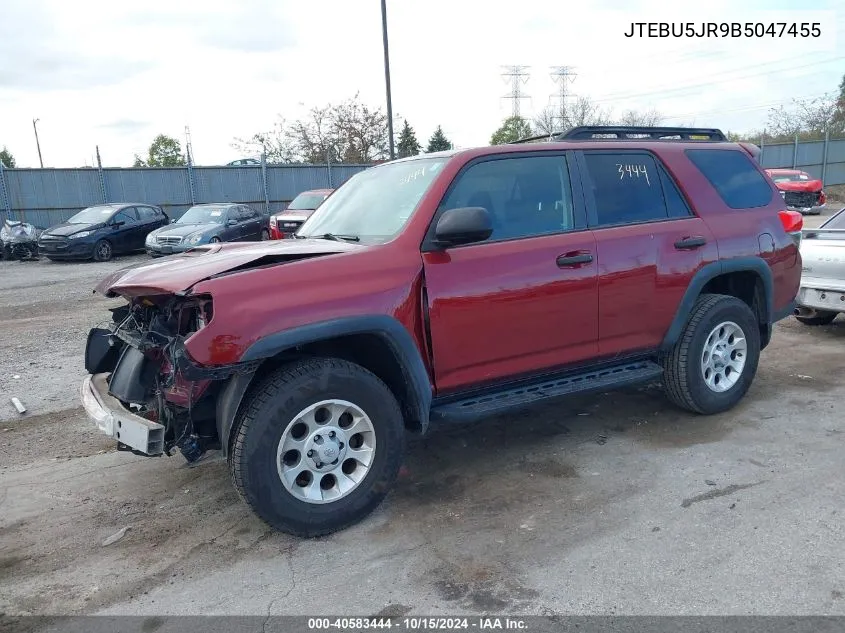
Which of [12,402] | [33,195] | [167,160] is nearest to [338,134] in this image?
[33,195]

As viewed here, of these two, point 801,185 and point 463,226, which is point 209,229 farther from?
point 801,185

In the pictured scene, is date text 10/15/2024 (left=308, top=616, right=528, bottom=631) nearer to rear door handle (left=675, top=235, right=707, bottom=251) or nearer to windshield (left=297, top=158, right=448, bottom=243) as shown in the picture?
windshield (left=297, top=158, right=448, bottom=243)

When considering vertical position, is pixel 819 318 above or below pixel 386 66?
below

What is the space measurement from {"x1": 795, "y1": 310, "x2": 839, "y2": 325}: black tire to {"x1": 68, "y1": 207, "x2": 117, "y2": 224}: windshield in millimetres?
16227

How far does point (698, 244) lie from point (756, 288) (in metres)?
0.85

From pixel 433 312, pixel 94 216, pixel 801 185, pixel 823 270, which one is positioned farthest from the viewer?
pixel 801 185

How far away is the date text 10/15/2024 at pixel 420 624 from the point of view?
261 centimetres

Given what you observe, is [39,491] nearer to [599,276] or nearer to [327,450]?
[327,450]

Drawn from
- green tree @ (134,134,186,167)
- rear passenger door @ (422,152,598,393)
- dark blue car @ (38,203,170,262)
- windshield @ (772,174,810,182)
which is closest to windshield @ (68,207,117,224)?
dark blue car @ (38,203,170,262)

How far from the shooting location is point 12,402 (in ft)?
18.2

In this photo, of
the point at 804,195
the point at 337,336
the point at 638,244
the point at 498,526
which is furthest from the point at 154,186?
the point at 804,195

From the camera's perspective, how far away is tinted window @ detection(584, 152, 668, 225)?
4250 millimetres

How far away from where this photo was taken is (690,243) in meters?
4.44

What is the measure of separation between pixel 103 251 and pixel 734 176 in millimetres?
16229
